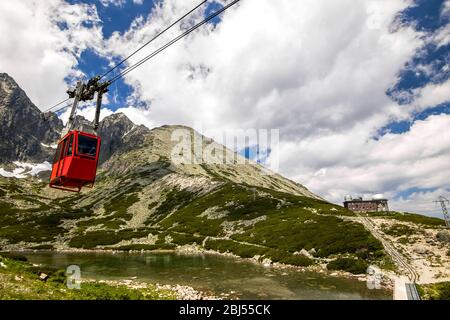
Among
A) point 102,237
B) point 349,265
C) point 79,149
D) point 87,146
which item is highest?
point 87,146

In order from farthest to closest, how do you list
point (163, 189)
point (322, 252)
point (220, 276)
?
point (163, 189)
point (322, 252)
point (220, 276)

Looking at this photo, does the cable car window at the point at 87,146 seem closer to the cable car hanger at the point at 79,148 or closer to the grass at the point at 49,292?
the cable car hanger at the point at 79,148

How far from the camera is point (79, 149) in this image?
24.5 metres

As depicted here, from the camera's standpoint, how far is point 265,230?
219ft

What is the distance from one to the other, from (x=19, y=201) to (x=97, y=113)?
13764 centimetres

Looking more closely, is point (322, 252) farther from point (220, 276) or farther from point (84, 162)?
point (84, 162)

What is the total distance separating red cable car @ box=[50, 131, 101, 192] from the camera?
2438 cm

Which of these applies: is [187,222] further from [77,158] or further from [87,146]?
[77,158]

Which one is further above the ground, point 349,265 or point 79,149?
point 79,149

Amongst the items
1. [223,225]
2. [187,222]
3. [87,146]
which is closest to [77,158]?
[87,146]

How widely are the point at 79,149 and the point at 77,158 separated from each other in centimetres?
70

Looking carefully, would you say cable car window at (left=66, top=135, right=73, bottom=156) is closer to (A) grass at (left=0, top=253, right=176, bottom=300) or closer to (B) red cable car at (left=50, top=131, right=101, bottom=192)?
(B) red cable car at (left=50, top=131, right=101, bottom=192)

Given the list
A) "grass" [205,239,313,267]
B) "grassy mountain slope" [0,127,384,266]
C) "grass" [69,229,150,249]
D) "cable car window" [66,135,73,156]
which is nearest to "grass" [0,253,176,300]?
"cable car window" [66,135,73,156]
